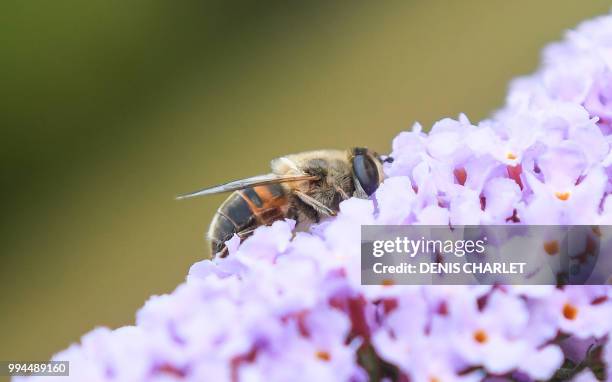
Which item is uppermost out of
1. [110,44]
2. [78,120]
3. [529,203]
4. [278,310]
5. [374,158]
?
[110,44]

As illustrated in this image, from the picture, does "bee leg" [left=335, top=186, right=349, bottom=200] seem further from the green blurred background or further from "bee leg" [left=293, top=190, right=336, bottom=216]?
the green blurred background

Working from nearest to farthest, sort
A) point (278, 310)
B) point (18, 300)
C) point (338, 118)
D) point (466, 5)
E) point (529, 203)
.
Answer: point (278, 310) → point (529, 203) → point (18, 300) → point (338, 118) → point (466, 5)

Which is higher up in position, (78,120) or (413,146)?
(78,120)

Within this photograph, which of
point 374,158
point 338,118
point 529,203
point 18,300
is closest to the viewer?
point 529,203

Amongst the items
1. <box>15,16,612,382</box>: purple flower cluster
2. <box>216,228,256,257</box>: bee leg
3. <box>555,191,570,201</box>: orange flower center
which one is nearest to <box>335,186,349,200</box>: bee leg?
<box>216,228,256,257</box>: bee leg

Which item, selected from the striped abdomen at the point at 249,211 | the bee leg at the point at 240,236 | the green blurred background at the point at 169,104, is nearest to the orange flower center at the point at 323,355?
the bee leg at the point at 240,236

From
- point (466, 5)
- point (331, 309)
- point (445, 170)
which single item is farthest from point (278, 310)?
point (466, 5)

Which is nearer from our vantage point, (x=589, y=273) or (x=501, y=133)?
(x=589, y=273)

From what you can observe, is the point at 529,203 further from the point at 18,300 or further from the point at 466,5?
the point at 466,5
